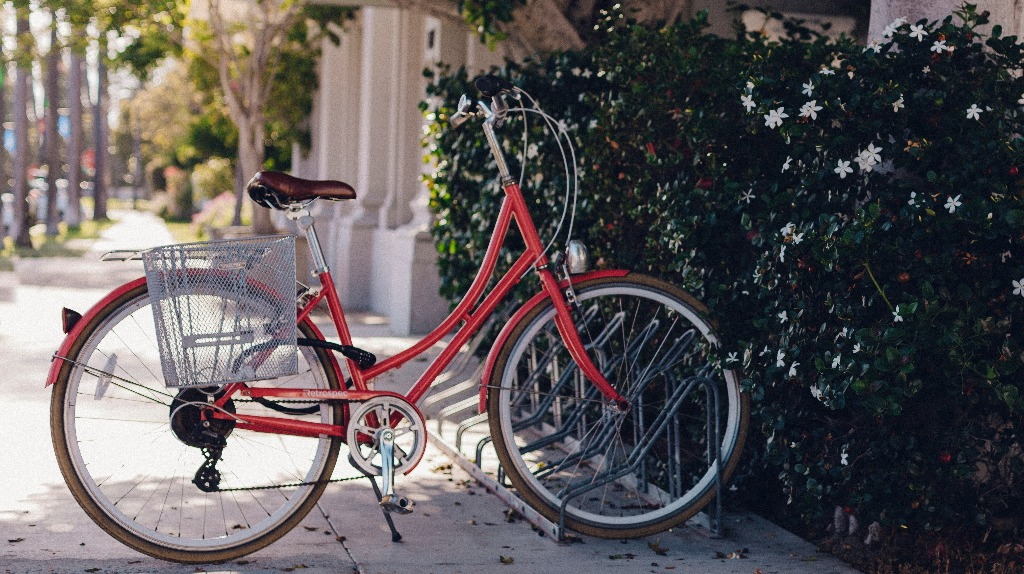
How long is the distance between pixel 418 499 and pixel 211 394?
1255 millimetres

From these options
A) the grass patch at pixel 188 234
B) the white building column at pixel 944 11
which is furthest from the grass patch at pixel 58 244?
the white building column at pixel 944 11

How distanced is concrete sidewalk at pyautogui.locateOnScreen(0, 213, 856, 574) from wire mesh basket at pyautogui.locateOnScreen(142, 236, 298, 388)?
0.67m

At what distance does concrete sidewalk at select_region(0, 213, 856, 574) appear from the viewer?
12.5ft

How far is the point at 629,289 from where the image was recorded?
4.03 m

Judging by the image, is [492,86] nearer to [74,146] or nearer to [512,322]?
[512,322]

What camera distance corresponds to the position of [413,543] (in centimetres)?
412

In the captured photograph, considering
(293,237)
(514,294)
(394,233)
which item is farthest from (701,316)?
(394,233)

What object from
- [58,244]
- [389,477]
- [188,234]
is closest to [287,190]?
[389,477]

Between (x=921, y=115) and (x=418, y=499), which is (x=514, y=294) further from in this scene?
(x=921, y=115)

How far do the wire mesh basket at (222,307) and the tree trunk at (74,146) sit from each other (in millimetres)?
31650

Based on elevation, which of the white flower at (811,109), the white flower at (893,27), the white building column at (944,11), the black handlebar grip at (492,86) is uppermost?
the white building column at (944,11)

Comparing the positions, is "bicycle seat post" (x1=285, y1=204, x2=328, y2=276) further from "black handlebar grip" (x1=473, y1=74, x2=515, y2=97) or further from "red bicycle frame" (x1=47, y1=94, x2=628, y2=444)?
"black handlebar grip" (x1=473, y1=74, x2=515, y2=97)

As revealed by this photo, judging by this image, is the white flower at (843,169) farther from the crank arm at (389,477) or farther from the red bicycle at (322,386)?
the crank arm at (389,477)

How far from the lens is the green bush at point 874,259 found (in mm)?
3443
